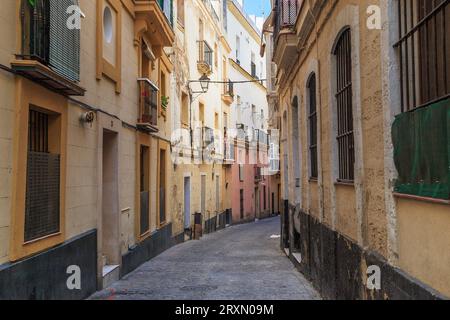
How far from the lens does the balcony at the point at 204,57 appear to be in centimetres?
2112

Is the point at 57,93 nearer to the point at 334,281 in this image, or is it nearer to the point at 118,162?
the point at 118,162

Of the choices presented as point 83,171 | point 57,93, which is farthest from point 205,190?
point 57,93

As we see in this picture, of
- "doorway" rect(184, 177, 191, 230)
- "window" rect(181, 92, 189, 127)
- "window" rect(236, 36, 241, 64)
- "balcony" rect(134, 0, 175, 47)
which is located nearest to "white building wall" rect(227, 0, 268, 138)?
"window" rect(236, 36, 241, 64)

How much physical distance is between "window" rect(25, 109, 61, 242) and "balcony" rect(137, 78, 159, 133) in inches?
187

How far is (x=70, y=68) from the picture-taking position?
655 cm

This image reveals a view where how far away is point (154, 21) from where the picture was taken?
11.5 metres

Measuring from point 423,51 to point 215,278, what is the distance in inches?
265

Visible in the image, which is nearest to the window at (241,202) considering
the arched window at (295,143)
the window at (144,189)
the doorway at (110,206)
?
the window at (144,189)

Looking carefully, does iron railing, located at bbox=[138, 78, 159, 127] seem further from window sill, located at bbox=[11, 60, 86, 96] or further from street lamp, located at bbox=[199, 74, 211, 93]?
street lamp, located at bbox=[199, 74, 211, 93]

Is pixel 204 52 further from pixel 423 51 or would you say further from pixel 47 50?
pixel 423 51

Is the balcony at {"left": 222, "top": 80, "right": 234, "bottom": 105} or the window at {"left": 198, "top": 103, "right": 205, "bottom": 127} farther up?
the balcony at {"left": 222, "top": 80, "right": 234, "bottom": 105}

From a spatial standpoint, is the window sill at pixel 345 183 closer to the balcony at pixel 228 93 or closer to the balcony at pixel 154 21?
the balcony at pixel 154 21

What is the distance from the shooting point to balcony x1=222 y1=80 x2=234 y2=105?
Result: 87.7 feet

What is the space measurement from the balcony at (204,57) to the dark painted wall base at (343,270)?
11802 mm
